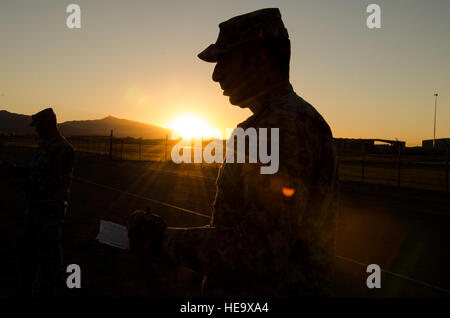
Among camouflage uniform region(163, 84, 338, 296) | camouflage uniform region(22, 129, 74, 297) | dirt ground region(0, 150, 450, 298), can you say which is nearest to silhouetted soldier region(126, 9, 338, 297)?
camouflage uniform region(163, 84, 338, 296)

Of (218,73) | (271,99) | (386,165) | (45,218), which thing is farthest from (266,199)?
(386,165)

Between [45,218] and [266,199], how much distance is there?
3744 millimetres

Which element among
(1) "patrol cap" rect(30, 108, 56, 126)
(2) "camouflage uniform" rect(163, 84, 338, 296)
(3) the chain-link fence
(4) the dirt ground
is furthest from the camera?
(3) the chain-link fence

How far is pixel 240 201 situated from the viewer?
1.31 m

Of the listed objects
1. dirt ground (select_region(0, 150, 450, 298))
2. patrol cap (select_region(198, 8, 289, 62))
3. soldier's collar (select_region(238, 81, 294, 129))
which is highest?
patrol cap (select_region(198, 8, 289, 62))

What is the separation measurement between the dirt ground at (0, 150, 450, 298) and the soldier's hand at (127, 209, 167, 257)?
3.58 m

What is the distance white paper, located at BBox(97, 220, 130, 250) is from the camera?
1.44 m

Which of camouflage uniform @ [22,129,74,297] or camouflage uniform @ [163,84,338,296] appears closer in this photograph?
camouflage uniform @ [163,84,338,296]

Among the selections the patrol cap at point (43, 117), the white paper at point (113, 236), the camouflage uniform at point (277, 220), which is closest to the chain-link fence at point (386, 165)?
the patrol cap at point (43, 117)

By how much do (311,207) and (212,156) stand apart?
2971 cm

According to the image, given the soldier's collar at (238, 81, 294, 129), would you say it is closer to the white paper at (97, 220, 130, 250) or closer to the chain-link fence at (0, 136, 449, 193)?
the white paper at (97, 220, 130, 250)

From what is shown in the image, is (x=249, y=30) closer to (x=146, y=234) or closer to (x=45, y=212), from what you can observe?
(x=146, y=234)
